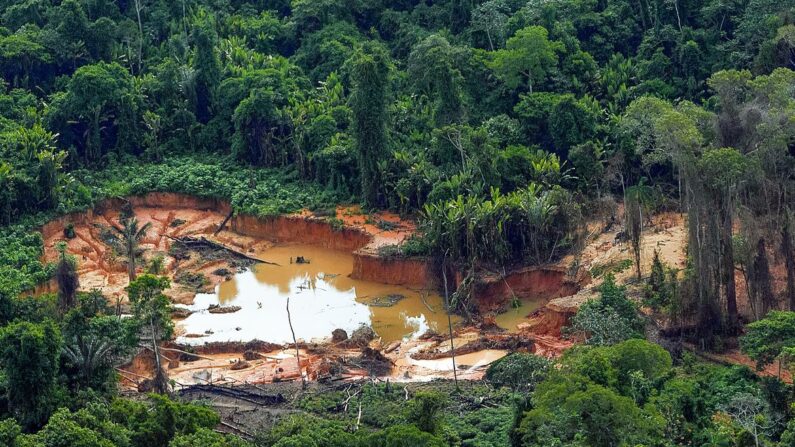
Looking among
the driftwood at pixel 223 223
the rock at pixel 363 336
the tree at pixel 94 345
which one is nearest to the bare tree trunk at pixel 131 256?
the driftwood at pixel 223 223

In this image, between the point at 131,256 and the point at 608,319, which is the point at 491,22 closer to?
the point at 131,256

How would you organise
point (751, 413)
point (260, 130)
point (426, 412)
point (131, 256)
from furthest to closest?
point (260, 130), point (131, 256), point (426, 412), point (751, 413)

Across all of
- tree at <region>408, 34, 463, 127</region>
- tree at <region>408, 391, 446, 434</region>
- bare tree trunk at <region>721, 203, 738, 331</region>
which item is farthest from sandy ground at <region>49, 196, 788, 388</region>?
tree at <region>408, 391, 446, 434</region>

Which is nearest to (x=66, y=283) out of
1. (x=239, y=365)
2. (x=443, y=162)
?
(x=239, y=365)

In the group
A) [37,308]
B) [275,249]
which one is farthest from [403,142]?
[37,308]

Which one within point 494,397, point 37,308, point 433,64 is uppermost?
point 433,64

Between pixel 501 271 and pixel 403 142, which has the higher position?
pixel 403 142

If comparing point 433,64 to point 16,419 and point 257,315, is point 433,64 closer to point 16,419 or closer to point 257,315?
point 257,315
